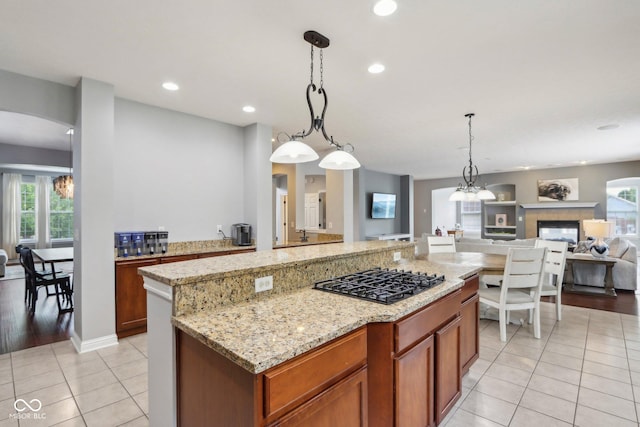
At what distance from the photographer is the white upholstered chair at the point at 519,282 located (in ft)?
10.3

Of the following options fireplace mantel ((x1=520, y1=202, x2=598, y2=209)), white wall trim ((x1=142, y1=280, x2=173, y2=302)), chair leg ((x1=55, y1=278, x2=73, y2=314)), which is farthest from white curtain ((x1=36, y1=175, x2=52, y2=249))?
fireplace mantel ((x1=520, y1=202, x2=598, y2=209))

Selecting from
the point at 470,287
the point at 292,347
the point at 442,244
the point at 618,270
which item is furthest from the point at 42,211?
the point at 618,270

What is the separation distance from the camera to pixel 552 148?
20.5ft

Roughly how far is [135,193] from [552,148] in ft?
24.0

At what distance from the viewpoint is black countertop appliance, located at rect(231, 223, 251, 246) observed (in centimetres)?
444

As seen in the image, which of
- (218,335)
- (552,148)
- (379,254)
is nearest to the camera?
(218,335)

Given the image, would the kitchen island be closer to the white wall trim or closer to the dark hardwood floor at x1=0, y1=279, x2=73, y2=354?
the white wall trim

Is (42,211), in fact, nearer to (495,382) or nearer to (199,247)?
(199,247)

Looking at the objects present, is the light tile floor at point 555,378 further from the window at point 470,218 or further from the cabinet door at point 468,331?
the window at point 470,218

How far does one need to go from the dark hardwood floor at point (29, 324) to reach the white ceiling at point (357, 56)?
2.71m

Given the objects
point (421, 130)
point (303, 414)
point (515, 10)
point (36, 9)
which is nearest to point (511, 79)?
point (515, 10)

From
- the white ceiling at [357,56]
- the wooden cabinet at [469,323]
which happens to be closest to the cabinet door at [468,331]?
the wooden cabinet at [469,323]

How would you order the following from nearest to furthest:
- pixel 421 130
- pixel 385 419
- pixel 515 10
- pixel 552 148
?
1. pixel 385 419
2. pixel 515 10
3. pixel 421 130
4. pixel 552 148

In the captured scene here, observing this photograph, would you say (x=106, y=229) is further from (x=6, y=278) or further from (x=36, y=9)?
(x=6, y=278)
